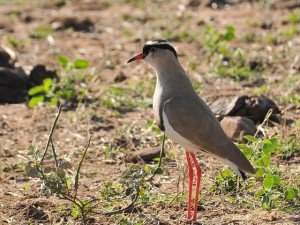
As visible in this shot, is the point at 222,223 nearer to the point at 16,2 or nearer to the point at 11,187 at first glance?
the point at 11,187

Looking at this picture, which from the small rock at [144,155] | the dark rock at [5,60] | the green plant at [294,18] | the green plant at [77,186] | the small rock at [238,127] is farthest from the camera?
the green plant at [294,18]

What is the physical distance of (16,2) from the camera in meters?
13.1

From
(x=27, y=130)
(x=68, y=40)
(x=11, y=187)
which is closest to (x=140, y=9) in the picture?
(x=68, y=40)

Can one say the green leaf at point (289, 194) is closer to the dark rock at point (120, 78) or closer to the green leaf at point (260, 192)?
the green leaf at point (260, 192)

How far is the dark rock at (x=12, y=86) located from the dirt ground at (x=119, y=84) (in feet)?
0.57

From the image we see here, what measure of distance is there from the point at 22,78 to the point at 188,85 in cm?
334

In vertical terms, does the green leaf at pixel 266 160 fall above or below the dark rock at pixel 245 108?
above

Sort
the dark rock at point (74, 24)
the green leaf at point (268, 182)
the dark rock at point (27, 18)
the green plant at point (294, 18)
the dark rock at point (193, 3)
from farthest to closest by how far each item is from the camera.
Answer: the dark rock at point (193, 3), the dark rock at point (27, 18), the dark rock at point (74, 24), the green plant at point (294, 18), the green leaf at point (268, 182)

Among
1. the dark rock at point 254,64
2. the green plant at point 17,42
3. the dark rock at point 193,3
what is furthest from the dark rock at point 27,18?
the dark rock at point 254,64

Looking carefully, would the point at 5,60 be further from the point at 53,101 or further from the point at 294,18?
the point at 294,18

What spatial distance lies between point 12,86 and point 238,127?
9.31ft

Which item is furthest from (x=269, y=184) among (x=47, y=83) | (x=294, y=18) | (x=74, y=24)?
(x=74, y=24)

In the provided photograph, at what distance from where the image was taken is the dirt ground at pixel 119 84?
6.10 meters

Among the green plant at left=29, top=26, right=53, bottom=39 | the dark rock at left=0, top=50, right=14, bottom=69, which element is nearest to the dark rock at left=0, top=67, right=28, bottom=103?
the dark rock at left=0, top=50, right=14, bottom=69
